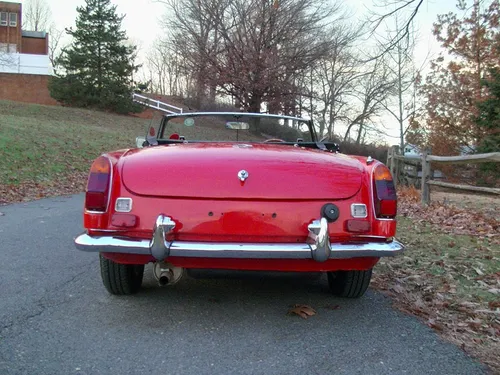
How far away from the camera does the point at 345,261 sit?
334 cm

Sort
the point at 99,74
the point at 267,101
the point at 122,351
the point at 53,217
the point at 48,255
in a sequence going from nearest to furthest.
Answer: the point at 122,351 < the point at 48,255 < the point at 53,217 < the point at 267,101 < the point at 99,74

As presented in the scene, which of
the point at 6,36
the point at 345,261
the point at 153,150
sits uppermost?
the point at 6,36

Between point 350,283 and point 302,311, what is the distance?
1.54ft

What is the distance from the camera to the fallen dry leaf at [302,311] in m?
3.54

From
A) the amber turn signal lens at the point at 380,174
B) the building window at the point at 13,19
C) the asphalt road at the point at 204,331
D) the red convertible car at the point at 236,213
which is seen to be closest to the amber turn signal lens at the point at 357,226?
the red convertible car at the point at 236,213

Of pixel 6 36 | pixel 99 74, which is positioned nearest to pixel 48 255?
pixel 99 74

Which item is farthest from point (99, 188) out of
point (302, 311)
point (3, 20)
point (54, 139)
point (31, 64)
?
point (3, 20)

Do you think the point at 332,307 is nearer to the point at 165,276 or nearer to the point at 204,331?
the point at 204,331

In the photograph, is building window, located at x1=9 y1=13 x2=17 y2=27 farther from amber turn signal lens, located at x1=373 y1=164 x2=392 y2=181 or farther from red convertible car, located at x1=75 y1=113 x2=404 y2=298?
amber turn signal lens, located at x1=373 y1=164 x2=392 y2=181

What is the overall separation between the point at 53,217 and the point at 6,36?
4710 centimetres

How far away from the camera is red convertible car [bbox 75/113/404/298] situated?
10.3 ft

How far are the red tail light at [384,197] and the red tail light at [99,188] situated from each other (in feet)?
5.65

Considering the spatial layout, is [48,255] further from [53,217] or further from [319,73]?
[319,73]

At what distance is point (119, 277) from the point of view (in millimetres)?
3699
